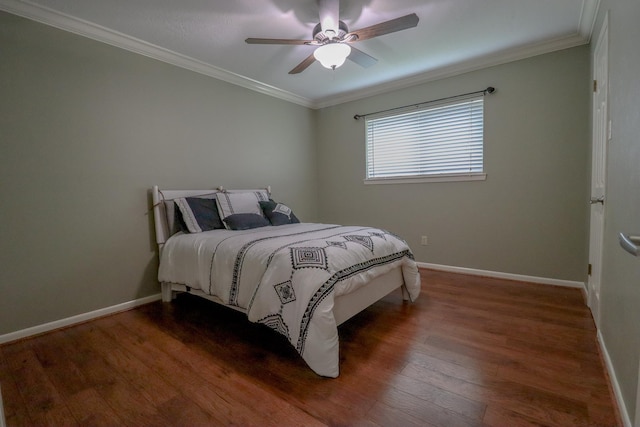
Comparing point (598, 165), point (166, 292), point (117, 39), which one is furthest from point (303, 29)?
point (166, 292)

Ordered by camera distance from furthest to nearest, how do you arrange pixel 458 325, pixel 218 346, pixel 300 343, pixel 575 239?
pixel 575 239 → pixel 458 325 → pixel 218 346 → pixel 300 343

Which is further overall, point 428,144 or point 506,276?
point 428,144

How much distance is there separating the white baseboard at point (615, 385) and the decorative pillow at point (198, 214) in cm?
Answer: 297

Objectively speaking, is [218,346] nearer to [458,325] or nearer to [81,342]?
[81,342]

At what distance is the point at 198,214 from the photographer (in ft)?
9.51

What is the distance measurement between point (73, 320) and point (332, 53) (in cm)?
303

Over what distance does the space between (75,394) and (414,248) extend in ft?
11.6

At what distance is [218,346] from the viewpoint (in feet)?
6.55

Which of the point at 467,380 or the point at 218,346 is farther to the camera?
the point at 218,346

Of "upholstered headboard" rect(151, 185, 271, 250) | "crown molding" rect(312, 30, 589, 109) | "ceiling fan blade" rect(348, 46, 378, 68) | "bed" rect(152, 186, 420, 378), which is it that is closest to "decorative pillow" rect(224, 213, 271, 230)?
"bed" rect(152, 186, 420, 378)

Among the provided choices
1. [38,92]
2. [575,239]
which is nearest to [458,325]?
[575,239]

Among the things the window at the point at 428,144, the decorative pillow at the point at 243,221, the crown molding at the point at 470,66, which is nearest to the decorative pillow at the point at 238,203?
the decorative pillow at the point at 243,221

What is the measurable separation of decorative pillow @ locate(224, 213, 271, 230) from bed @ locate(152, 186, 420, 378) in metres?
0.01

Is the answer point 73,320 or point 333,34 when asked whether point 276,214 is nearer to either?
point 333,34
